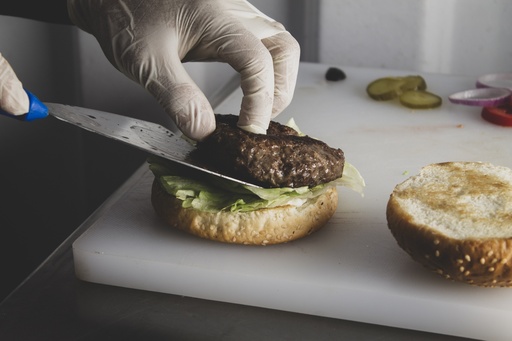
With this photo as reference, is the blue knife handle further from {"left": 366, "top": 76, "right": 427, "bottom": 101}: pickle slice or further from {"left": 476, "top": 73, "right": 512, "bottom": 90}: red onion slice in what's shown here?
{"left": 476, "top": 73, "right": 512, "bottom": 90}: red onion slice

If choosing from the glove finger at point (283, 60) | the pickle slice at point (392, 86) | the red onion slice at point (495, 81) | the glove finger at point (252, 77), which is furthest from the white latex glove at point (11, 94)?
the red onion slice at point (495, 81)

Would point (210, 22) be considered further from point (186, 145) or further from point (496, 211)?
point (496, 211)

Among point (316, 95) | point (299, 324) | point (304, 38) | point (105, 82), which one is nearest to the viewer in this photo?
point (299, 324)

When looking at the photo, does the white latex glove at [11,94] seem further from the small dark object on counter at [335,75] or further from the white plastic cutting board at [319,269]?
the small dark object on counter at [335,75]

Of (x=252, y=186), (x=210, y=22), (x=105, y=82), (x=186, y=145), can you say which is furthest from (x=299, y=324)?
(x=105, y=82)

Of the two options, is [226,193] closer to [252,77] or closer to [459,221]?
[252,77]

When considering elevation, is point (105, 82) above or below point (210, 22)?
below
